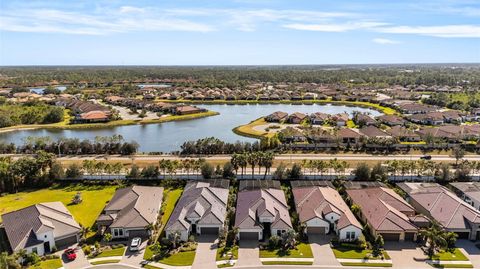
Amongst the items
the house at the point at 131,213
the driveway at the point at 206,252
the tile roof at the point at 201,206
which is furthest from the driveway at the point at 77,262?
the driveway at the point at 206,252

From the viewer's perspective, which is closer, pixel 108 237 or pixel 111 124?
pixel 108 237

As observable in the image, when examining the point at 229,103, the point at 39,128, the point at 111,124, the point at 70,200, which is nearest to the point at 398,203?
the point at 70,200

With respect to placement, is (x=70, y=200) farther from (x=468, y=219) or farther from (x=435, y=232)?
(x=468, y=219)

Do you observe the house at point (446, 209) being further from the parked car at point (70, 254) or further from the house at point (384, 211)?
the parked car at point (70, 254)

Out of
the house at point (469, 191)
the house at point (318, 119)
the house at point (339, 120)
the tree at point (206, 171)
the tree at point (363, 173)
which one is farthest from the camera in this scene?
the house at point (318, 119)

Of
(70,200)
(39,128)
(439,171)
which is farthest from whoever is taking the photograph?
(39,128)

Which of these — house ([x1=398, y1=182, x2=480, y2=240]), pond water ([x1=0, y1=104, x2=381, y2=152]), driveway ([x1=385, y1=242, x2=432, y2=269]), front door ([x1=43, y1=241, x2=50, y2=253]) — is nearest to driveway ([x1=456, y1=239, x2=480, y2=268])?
house ([x1=398, y1=182, x2=480, y2=240])

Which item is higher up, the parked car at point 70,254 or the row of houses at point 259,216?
the row of houses at point 259,216
